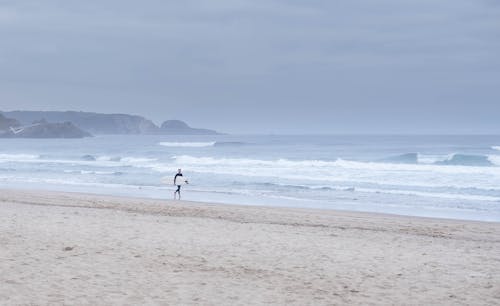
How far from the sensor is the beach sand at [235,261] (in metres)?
7.51

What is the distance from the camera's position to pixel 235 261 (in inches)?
372

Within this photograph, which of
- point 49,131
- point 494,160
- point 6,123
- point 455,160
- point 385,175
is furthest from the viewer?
point 6,123

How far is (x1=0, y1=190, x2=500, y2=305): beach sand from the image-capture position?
296 inches

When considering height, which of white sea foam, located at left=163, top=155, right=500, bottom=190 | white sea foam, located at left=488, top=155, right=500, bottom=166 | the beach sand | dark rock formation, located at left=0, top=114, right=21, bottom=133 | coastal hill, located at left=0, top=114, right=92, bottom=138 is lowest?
the beach sand

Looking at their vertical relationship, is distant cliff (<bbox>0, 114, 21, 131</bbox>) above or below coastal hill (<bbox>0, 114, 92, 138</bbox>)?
above

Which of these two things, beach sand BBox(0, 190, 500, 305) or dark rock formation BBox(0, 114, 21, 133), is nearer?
beach sand BBox(0, 190, 500, 305)

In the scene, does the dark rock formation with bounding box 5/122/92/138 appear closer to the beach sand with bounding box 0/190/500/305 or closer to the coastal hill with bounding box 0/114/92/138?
the coastal hill with bounding box 0/114/92/138

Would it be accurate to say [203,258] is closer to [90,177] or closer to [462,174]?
[90,177]

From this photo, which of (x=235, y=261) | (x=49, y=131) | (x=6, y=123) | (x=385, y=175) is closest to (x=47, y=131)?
(x=49, y=131)

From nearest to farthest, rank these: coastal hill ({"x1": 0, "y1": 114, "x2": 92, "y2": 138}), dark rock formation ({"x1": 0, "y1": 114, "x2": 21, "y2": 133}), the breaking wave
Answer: the breaking wave → coastal hill ({"x1": 0, "y1": 114, "x2": 92, "y2": 138}) → dark rock formation ({"x1": 0, "y1": 114, "x2": 21, "y2": 133})

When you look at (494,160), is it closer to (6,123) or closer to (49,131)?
(49,131)

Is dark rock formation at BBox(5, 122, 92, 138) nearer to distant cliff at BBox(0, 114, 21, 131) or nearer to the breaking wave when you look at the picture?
distant cliff at BBox(0, 114, 21, 131)

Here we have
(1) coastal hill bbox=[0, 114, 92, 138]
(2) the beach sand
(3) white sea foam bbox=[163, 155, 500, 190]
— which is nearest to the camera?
(2) the beach sand

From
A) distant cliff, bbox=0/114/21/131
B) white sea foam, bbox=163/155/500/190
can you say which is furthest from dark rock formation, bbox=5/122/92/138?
white sea foam, bbox=163/155/500/190
